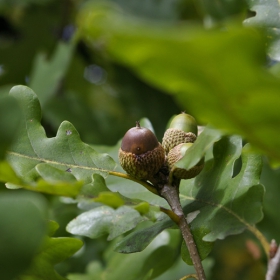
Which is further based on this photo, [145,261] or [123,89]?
[123,89]

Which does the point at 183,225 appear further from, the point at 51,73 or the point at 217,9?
the point at 51,73

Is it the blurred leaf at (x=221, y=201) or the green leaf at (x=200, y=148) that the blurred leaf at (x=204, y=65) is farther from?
the blurred leaf at (x=221, y=201)

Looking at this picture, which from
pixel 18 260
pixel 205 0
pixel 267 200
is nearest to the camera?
pixel 18 260

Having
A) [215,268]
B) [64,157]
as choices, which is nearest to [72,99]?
[215,268]

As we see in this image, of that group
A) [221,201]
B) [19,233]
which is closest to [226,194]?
[221,201]

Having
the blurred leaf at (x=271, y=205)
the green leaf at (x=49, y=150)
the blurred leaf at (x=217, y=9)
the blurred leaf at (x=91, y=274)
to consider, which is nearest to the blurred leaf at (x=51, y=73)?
the blurred leaf at (x=217, y=9)

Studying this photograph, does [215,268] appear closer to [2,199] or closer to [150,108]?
[150,108]

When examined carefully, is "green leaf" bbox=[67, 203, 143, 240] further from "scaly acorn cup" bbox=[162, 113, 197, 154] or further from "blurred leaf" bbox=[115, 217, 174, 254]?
"scaly acorn cup" bbox=[162, 113, 197, 154]
